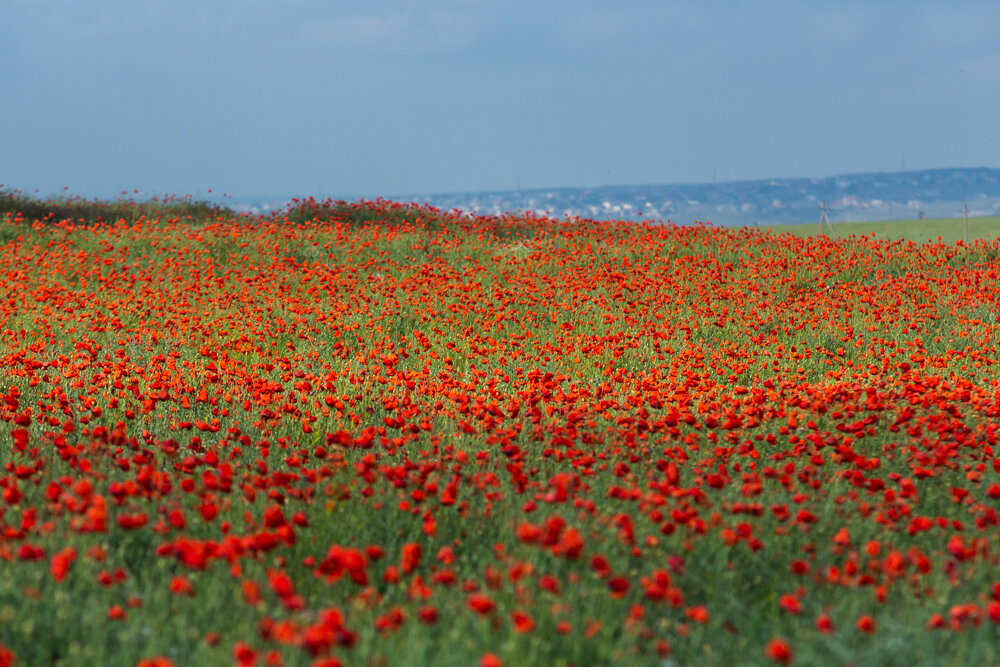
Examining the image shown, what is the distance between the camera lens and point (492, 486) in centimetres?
438

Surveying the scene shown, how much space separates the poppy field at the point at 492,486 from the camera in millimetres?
3107

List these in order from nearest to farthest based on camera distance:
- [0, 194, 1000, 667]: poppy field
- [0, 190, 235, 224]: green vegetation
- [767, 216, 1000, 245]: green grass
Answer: [0, 194, 1000, 667]: poppy field
[0, 190, 235, 224]: green vegetation
[767, 216, 1000, 245]: green grass

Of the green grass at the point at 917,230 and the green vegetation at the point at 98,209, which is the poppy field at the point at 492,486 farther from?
the green grass at the point at 917,230

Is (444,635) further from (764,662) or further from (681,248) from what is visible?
(681,248)

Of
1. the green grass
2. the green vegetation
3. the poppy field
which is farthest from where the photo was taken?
the green grass

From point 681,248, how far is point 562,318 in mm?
6724

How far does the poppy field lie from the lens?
3.11m

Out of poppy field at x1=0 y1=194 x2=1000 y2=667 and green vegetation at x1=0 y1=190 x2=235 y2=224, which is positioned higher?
green vegetation at x1=0 y1=190 x2=235 y2=224

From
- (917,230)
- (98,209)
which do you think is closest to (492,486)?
(98,209)

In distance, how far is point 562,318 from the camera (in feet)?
38.2

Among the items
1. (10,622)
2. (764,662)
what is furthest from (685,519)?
(10,622)

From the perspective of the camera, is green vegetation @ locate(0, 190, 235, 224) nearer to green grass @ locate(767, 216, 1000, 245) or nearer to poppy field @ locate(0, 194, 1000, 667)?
poppy field @ locate(0, 194, 1000, 667)

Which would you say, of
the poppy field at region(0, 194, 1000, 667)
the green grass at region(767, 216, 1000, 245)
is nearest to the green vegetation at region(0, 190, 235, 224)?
the poppy field at region(0, 194, 1000, 667)

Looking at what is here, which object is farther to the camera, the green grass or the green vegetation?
the green grass
